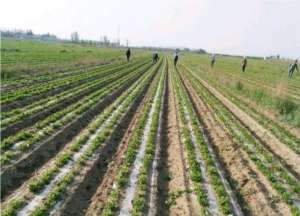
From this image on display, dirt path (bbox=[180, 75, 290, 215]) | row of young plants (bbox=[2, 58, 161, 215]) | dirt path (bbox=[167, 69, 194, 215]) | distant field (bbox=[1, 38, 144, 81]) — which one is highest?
row of young plants (bbox=[2, 58, 161, 215])

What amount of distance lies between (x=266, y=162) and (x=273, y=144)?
223 centimetres

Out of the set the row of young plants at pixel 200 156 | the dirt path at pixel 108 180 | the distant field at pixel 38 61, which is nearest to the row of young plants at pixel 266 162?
the row of young plants at pixel 200 156

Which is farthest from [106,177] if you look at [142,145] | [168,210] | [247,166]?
[247,166]

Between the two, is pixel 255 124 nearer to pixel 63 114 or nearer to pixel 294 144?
pixel 294 144

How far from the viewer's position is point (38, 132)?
A: 10047 mm

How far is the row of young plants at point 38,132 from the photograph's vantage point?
8359 mm

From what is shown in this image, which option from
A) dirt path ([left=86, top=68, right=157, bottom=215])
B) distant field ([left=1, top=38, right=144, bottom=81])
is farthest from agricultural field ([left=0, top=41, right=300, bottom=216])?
distant field ([left=1, top=38, right=144, bottom=81])

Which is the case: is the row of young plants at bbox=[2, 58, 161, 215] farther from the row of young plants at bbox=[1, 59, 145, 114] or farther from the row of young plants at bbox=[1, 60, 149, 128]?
the row of young plants at bbox=[1, 59, 145, 114]

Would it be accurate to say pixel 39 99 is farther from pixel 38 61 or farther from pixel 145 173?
pixel 38 61

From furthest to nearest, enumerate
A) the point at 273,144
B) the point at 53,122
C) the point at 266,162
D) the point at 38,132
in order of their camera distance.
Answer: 1. the point at 273,144
2. the point at 53,122
3. the point at 38,132
4. the point at 266,162

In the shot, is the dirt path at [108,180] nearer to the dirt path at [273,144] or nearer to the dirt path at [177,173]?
the dirt path at [177,173]

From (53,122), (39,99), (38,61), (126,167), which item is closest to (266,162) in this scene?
(126,167)

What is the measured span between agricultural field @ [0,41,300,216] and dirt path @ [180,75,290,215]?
0.02 metres

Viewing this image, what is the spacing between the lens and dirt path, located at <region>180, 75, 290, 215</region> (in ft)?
23.2
